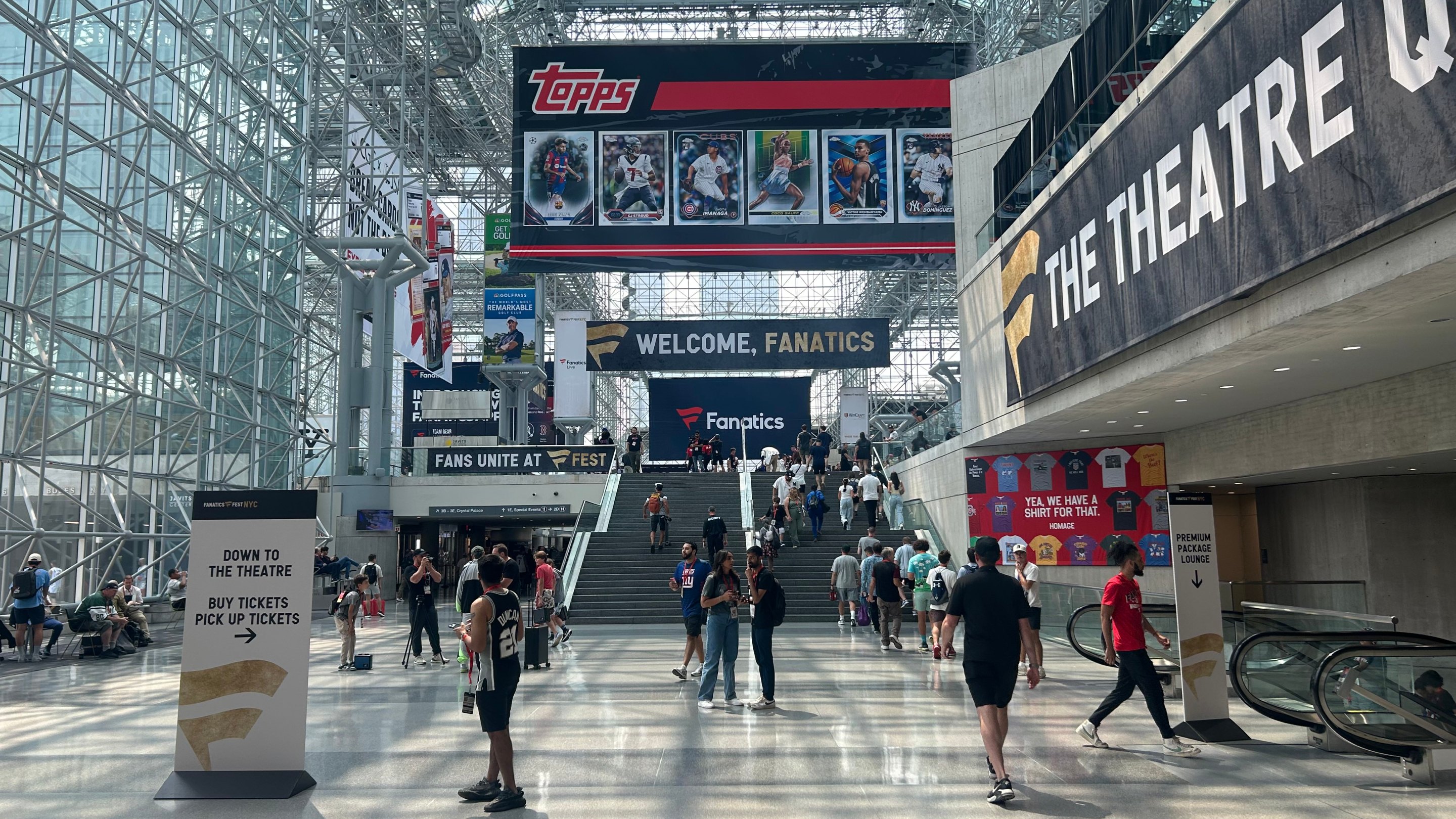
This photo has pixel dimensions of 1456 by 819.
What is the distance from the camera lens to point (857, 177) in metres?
26.4

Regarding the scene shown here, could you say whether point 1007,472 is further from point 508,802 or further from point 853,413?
point 853,413

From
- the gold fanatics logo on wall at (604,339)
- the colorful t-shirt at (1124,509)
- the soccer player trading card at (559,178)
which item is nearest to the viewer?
the colorful t-shirt at (1124,509)

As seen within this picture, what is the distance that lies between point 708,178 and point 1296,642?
20352 millimetres

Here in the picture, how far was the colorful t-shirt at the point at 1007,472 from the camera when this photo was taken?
59.4ft

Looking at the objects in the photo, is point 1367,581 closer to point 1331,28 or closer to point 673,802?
point 1331,28

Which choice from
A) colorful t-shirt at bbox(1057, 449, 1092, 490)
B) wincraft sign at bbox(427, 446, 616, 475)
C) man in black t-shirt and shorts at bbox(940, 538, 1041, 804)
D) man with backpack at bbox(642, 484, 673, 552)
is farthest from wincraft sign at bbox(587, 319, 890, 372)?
man in black t-shirt and shorts at bbox(940, 538, 1041, 804)

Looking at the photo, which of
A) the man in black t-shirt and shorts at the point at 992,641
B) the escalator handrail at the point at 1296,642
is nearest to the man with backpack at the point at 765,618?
the man in black t-shirt and shorts at the point at 992,641

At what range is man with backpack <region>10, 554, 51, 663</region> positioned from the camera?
13844 millimetres

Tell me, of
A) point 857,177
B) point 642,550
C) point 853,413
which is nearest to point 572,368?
point 857,177

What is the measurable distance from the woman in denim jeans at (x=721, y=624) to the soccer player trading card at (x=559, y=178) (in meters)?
18.1

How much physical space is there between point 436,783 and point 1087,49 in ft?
37.1

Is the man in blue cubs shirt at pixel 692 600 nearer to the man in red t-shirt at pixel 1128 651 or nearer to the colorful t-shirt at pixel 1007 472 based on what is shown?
the man in red t-shirt at pixel 1128 651

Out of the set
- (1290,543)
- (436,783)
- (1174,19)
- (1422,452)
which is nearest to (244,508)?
(436,783)

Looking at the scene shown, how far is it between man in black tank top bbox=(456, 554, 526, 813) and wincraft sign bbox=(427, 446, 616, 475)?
79.3 feet
